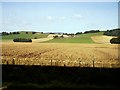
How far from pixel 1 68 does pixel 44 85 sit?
14.5 feet

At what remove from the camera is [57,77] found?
16016 mm

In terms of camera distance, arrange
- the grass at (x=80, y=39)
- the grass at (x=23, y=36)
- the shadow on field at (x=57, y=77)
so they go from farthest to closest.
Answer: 1. the grass at (x=80, y=39)
2. the grass at (x=23, y=36)
3. the shadow on field at (x=57, y=77)

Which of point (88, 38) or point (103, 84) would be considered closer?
point (103, 84)

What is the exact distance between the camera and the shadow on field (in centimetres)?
1491

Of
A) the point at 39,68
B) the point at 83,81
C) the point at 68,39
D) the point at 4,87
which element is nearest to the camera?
the point at 4,87

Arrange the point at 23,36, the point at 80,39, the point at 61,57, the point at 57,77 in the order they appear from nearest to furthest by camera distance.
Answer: the point at 57,77
the point at 61,57
the point at 23,36
the point at 80,39

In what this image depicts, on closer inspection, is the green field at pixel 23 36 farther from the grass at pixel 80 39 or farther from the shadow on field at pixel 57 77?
the shadow on field at pixel 57 77

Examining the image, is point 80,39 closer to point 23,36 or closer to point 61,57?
point 23,36

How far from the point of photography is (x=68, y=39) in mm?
65250

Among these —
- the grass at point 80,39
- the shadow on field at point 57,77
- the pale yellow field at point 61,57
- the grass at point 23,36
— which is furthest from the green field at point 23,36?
the shadow on field at point 57,77

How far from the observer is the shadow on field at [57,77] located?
1491 cm

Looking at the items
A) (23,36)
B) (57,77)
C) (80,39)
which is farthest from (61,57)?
(80,39)

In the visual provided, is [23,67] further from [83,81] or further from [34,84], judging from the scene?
[83,81]

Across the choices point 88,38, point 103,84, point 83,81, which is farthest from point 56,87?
point 88,38
